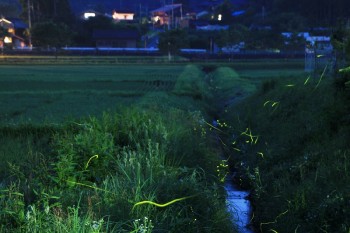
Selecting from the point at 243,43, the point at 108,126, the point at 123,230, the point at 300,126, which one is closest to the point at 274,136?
the point at 300,126

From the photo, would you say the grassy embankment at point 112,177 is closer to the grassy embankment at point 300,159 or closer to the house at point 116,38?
the grassy embankment at point 300,159

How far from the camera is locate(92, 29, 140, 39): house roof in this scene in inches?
2660

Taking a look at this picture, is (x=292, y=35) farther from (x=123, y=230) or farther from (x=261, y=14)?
(x=123, y=230)

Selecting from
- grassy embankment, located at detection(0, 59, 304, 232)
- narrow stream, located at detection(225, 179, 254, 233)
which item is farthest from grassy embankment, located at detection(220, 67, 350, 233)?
grassy embankment, located at detection(0, 59, 304, 232)

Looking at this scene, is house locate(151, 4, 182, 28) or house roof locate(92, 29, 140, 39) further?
house locate(151, 4, 182, 28)

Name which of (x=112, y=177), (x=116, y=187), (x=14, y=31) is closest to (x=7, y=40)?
(x=14, y=31)

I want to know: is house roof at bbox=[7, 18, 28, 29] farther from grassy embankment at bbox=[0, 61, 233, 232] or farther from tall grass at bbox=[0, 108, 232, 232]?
tall grass at bbox=[0, 108, 232, 232]

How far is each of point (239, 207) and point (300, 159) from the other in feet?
4.80

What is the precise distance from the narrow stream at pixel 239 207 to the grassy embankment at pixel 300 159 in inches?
6.8

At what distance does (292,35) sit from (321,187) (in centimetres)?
5317

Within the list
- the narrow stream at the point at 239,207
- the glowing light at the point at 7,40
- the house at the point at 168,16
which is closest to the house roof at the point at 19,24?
the glowing light at the point at 7,40

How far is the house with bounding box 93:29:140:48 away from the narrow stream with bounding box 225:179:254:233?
6054 cm

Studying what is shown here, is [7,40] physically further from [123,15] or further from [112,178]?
[112,178]

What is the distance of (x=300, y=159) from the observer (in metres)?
8.38
